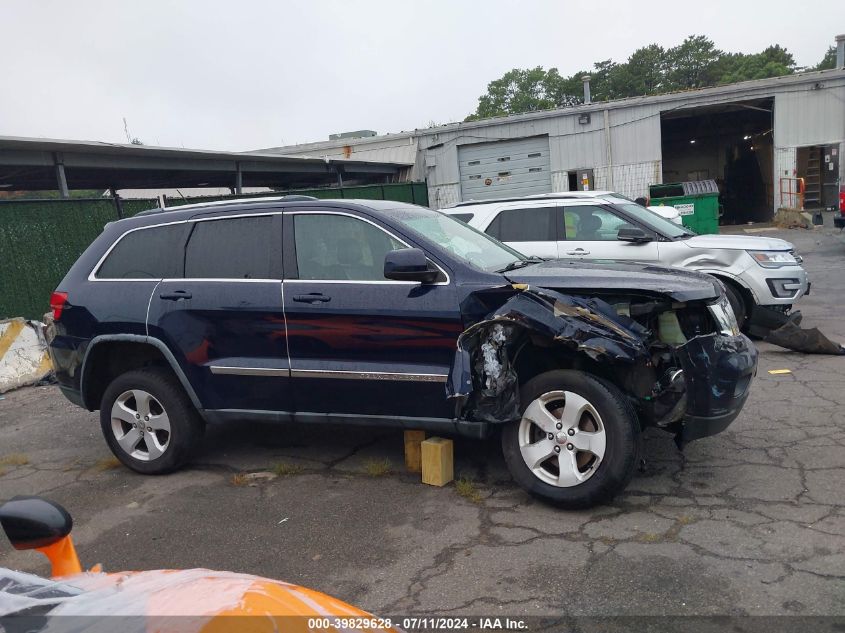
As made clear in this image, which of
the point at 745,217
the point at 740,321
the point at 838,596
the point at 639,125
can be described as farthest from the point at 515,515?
the point at 745,217

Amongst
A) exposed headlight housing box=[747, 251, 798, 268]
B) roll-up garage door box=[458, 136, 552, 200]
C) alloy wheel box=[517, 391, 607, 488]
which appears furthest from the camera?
roll-up garage door box=[458, 136, 552, 200]

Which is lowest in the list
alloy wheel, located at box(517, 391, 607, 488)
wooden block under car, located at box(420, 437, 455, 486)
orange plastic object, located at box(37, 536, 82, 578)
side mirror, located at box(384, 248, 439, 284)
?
wooden block under car, located at box(420, 437, 455, 486)

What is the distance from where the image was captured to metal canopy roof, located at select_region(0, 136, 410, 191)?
14219 millimetres

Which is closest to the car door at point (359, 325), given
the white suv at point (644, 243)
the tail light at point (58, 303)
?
the tail light at point (58, 303)

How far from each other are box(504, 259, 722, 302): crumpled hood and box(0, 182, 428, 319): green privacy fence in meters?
8.32

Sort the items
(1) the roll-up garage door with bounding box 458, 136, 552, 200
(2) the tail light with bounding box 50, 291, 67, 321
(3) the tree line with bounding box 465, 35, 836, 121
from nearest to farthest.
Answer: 1. (2) the tail light with bounding box 50, 291, 67, 321
2. (1) the roll-up garage door with bounding box 458, 136, 552, 200
3. (3) the tree line with bounding box 465, 35, 836, 121

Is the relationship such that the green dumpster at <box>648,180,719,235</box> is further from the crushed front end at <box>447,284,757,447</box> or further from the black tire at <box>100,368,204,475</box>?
the black tire at <box>100,368,204,475</box>

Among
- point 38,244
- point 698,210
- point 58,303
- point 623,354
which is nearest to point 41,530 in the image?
point 623,354

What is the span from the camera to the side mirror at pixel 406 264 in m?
4.12

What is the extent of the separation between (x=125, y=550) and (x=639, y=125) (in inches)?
981

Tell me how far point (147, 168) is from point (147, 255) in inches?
537

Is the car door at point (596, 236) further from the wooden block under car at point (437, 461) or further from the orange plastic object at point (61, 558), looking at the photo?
the orange plastic object at point (61, 558)

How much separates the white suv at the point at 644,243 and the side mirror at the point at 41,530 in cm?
642

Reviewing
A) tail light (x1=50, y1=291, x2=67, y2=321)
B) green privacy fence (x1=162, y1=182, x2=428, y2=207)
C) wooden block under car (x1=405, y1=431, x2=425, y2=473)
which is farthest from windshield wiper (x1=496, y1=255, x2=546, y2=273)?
green privacy fence (x1=162, y1=182, x2=428, y2=207)
